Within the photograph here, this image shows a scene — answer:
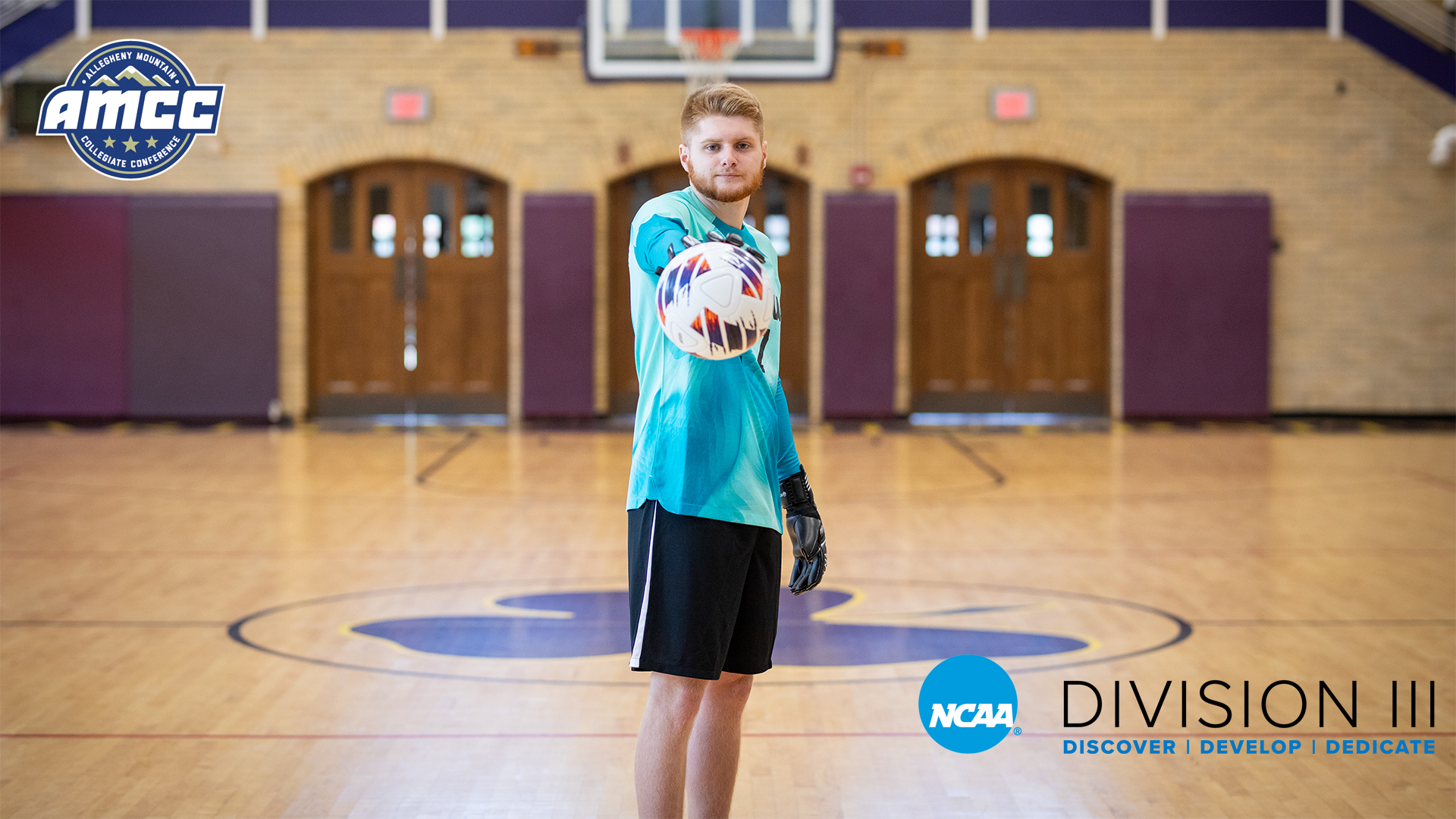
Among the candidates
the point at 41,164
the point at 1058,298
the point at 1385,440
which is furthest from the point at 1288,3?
the point at 41,164

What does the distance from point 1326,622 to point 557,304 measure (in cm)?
866

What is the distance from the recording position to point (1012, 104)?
38.8 ft

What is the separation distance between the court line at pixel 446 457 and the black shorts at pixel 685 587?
5.98 meters

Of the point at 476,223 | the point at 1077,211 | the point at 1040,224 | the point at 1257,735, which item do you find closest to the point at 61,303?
the point at 476,223

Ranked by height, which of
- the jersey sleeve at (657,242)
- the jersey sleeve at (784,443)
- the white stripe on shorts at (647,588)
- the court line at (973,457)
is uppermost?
the jersey sleeve at (657,242)

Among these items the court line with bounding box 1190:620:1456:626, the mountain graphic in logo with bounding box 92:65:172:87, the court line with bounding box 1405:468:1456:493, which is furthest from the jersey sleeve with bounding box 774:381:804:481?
the court line with bounding box 1405:468:1456:493

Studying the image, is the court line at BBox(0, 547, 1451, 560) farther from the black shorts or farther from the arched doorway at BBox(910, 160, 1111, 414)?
the arched doorway at BBox(910, 160, 1111, 414)

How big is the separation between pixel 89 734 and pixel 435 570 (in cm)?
211

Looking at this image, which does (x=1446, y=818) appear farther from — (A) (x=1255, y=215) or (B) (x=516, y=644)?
(A) (x=1255, y=215)

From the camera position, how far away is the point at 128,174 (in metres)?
2.52

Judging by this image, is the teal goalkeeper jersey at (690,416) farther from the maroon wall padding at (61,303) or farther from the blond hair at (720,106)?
the maroon wall padding at (61,303)

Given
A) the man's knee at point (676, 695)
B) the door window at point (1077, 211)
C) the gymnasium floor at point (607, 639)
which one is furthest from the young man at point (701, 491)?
the door window at point (1077, 211)

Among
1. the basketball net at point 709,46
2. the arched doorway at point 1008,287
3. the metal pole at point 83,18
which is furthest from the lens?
the arched doorway at point 1008,287

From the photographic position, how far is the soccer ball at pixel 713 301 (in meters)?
1.77
